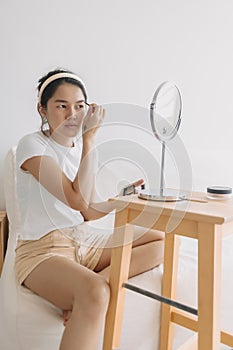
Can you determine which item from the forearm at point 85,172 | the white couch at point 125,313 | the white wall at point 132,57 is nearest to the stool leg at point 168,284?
the white couch at point 125,313

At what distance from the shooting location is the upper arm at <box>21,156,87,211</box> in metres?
0.95

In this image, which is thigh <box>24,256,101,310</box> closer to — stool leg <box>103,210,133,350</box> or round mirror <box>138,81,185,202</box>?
stool leg <box>103,210,133,350</box>

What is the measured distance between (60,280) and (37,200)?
0.28m

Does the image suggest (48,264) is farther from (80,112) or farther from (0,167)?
(0,167)

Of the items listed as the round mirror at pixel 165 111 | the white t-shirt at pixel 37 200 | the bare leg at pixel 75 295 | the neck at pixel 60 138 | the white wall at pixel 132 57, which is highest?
the white wall at pixel 132 57

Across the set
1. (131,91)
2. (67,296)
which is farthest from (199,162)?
(67,296)

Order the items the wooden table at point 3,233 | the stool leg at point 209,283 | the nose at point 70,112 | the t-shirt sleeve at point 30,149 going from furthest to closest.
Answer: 1. the wooden table at point 3,233
2. the nose at point 70,112
3. the t-shirt sleeve at point 30,149
4. the stool leg at point 209,283

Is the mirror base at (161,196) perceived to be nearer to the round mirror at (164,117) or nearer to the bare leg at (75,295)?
the round mirror at (164,117)

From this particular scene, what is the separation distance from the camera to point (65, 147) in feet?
3.92

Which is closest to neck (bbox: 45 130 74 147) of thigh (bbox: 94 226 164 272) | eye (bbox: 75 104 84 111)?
eye (bbox: 75 104 84 111)

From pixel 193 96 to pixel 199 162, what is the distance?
566 millimetres

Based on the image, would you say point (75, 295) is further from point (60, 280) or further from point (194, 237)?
point (194, 237)

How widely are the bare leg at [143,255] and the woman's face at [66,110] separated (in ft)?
1.28

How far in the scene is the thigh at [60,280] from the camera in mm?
886
